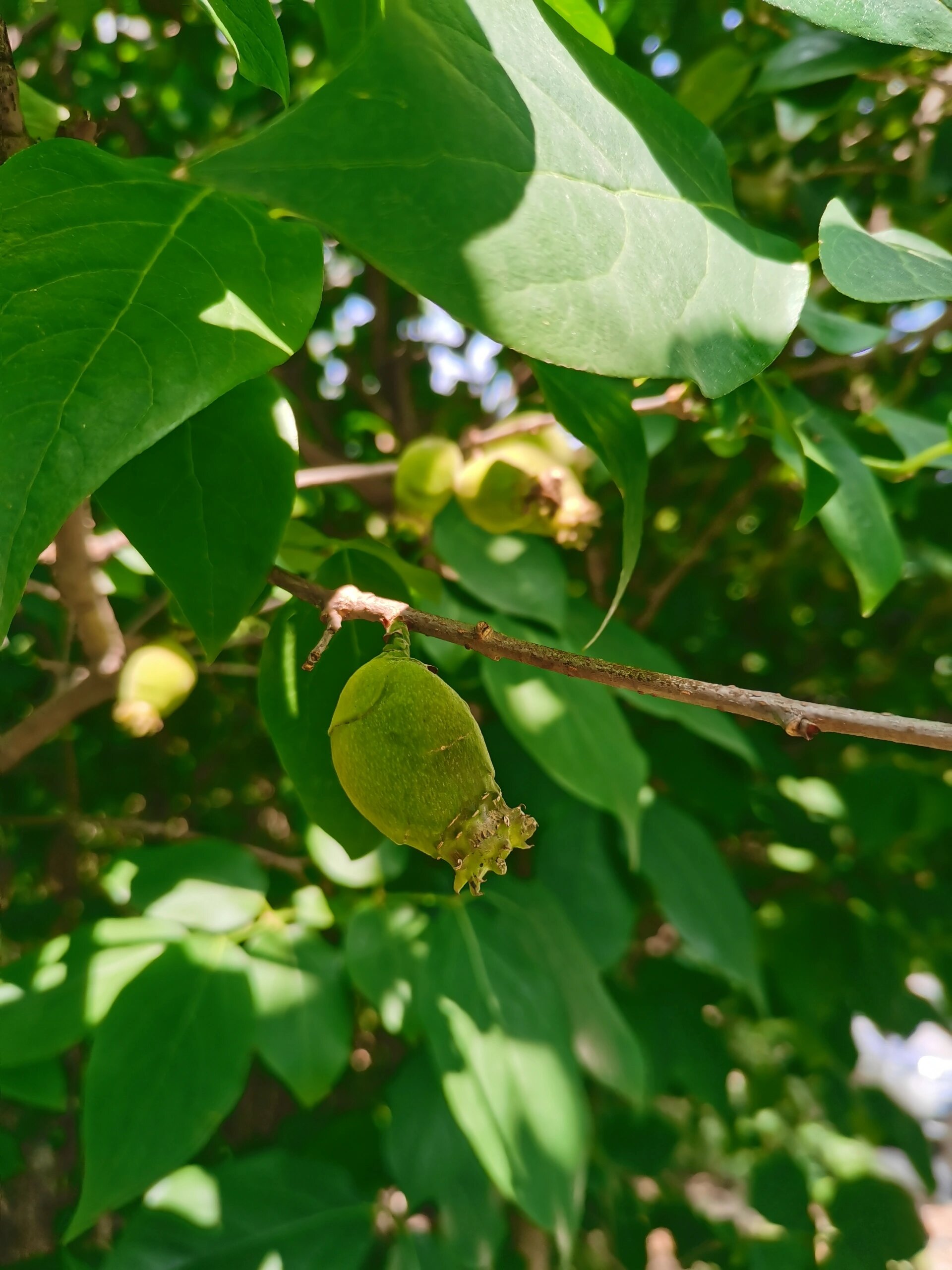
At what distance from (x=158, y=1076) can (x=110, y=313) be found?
46cm

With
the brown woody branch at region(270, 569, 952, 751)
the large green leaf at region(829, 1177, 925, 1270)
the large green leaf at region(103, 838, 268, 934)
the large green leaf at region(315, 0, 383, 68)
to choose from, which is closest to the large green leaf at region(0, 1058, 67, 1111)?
the large green leaf at region(103, 838, 268, 934)

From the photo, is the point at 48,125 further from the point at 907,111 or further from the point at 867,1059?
the point at 867,1059

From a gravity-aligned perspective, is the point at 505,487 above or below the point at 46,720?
above

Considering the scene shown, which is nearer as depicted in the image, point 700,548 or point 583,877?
point 583,877

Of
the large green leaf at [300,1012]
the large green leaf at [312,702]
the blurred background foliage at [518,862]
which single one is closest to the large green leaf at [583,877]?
the blurred background foliage at [518,862]

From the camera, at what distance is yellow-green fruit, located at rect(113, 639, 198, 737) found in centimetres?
55

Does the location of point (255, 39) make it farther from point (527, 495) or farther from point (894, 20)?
point (527, 495)

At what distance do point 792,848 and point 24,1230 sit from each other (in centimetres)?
94

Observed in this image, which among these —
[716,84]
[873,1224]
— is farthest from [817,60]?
[873,1224]

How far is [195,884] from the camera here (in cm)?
65

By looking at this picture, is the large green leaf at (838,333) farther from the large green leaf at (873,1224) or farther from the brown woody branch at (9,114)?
the large green leaf at (873,1224)

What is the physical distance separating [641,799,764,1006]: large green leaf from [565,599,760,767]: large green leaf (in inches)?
3.7

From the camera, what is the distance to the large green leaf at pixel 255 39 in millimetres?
255

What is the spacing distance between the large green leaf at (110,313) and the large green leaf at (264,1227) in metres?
0.61
